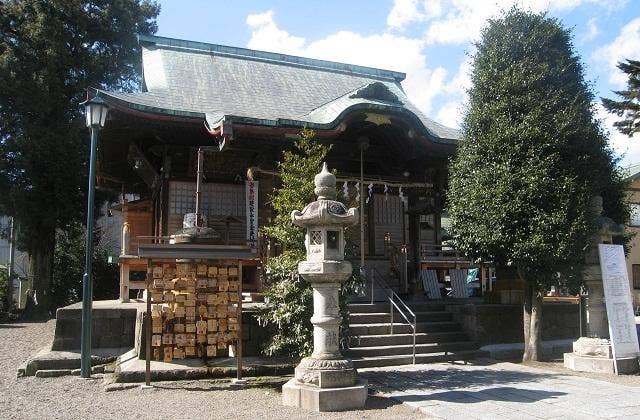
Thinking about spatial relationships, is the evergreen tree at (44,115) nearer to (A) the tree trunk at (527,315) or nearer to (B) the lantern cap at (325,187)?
(B) the lantern cap at (325,187)

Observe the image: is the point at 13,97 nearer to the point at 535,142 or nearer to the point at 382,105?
the point at 382,105

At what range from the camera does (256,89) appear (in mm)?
15289

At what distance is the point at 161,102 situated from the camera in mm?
11570

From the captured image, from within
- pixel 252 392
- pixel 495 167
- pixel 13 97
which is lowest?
pixel 252 392

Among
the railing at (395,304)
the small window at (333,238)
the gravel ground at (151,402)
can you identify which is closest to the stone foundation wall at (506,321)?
the railing at (395,304)

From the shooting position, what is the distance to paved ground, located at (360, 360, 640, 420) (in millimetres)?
6824

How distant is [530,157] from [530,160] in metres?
0.11

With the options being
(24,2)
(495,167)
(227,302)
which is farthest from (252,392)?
(24,2)

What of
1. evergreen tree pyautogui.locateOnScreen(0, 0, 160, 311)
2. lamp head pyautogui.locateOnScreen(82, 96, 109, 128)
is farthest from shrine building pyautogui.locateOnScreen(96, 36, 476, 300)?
evergreen tree pyautogui.locateOnScreen(0, 0, 160, 311)

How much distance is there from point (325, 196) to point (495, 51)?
5.75 metres

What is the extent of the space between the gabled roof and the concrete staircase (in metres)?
4.12

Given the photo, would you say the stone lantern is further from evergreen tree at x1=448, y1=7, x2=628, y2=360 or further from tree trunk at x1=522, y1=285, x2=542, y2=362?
tree trunk at x1=522, y1=285, x2=542, y2=362

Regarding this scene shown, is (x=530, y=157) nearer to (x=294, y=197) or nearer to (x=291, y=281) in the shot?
(x=294, y=197)

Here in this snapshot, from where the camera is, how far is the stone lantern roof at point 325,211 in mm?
7402
